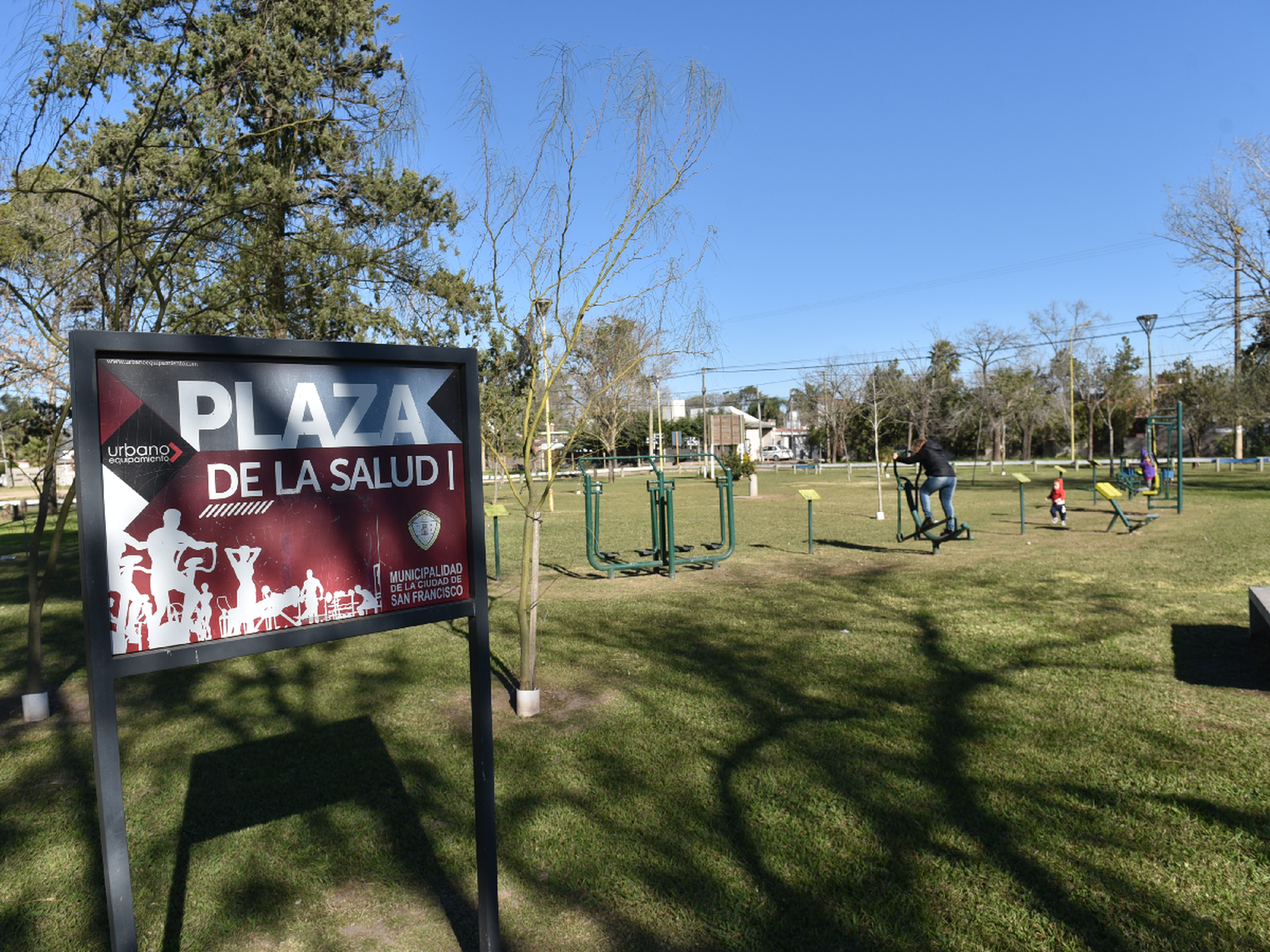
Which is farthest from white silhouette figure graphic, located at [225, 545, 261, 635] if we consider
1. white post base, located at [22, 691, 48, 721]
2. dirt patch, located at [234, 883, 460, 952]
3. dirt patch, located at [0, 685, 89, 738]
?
white post base, located at [22, 691, 48, 721]

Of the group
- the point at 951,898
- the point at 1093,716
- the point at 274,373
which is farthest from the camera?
the point at 1093,716

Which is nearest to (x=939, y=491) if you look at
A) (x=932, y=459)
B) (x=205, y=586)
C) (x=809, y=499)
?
(x=932, y=459)

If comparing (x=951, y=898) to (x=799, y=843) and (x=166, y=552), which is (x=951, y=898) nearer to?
(x=799, y=843)

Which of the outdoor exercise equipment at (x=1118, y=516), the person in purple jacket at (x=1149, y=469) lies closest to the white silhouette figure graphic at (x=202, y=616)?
the outdoor exercise equipment at (x=1118, y=516)

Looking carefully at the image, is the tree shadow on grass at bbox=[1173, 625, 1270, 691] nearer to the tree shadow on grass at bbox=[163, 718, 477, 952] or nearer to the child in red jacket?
the tree shadow on grass at bbox=[163, 718, 477, 952]

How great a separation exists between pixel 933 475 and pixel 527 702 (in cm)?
891

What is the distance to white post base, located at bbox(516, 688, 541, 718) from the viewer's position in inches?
210

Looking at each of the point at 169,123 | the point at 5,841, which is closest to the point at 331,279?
the point at 169,123

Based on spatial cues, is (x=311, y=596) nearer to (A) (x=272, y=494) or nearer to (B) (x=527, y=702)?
(A) (x=272, y=494)

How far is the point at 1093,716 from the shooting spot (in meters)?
4.98

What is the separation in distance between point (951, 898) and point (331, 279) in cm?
654

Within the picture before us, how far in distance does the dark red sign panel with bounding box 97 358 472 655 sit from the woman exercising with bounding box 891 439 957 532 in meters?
10.6

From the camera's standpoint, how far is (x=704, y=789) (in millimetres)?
4109

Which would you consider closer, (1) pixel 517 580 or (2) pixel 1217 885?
(2) pixel 1217 885
